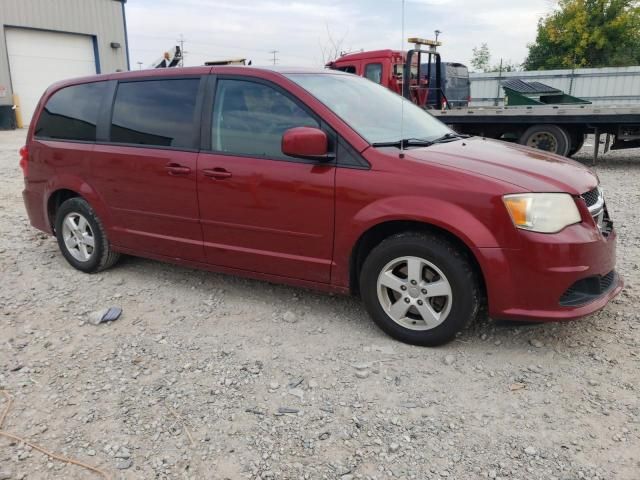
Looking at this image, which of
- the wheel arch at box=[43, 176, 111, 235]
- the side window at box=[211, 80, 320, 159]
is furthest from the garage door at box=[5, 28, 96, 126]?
the side window at box=[211, 80, 320, 159]

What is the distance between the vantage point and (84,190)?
4.48 meters

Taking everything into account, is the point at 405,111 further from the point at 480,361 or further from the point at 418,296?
the point at 480,361

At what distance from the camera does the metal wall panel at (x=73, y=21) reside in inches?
811

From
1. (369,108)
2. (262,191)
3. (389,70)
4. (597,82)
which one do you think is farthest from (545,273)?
(597,82)

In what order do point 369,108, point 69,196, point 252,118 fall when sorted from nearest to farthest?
point 252,118
point 369,108
point 69,196

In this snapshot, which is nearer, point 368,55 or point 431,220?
point 431,220

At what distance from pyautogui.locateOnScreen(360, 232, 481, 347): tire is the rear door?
55.7 inches

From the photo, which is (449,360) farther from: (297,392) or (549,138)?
(549,138)

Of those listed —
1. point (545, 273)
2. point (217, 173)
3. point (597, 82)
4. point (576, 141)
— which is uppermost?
point (597, 82)

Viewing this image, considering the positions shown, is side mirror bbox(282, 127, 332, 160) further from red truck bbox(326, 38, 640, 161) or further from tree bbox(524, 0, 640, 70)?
tree bbox(524, 0, 640, 70)

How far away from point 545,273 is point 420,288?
→ 0.69 meters

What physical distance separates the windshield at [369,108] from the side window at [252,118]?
0.18 meters

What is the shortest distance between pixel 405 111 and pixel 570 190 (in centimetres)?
148

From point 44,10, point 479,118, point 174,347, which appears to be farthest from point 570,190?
point 44,10
